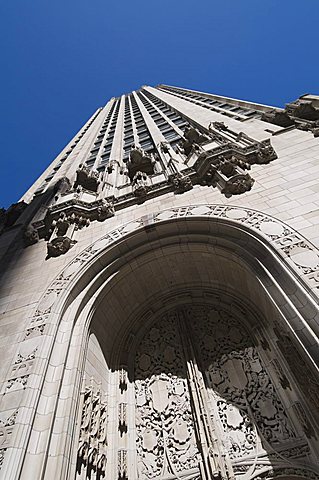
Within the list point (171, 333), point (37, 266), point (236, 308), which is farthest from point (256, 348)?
point (37, 266)

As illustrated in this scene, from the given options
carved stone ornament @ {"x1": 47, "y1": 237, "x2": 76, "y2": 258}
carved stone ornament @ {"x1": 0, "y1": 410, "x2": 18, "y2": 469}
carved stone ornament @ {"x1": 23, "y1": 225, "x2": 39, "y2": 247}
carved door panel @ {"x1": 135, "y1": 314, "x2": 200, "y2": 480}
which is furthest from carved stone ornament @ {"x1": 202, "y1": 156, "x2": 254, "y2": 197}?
carved stone ornament @ {"x1": 0, "y1": 410, "x2": 18, "y2": 469}

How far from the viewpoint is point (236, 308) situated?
326 inches

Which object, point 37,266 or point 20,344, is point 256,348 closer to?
point 20,344

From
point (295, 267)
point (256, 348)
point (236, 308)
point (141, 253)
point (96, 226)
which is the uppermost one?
point (96, 226)

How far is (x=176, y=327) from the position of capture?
29.0 feet

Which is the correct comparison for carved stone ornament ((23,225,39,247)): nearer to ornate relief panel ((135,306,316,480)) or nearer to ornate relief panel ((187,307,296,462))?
ornate relief panel ((135,306,316,480))

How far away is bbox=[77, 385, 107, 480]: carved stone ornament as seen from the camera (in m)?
5.25

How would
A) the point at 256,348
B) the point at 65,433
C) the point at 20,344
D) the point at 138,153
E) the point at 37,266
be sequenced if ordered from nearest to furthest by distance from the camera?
1. the point at 65,433
2. the point at 20,344
3. the point at 256,348
4. the point at 37,266
5. the point at 138,153

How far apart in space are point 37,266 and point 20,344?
310cm

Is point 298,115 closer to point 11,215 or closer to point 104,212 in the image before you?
point 104,212

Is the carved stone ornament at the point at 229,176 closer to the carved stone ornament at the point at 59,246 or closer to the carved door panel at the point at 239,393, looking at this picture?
the carved door panel at the point at 239,393

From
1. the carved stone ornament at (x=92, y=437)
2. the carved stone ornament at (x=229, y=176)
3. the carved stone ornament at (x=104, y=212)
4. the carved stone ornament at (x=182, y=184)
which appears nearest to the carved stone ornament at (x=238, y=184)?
the carved stone ornament at (x=229, y=176)

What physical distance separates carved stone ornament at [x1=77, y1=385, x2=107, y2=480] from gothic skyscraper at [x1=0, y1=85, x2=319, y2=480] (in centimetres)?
3

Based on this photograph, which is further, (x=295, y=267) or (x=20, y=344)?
(x=20, y=344)
